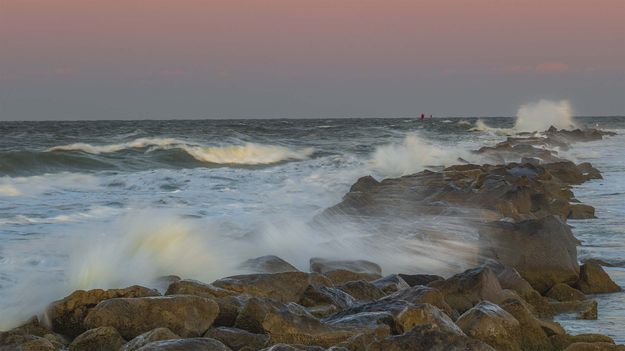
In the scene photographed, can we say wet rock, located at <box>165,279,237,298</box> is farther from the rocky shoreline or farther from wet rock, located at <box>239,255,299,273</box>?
wet rock, located at <box>239,255,299,273</box>

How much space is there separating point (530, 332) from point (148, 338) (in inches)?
76.2

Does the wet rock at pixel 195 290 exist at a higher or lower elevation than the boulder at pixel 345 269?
higher

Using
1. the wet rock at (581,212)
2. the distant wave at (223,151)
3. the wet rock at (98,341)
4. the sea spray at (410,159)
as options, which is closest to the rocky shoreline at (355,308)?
the wet rock at (98,341)

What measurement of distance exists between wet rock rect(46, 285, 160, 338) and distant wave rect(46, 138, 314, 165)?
55.8 feet

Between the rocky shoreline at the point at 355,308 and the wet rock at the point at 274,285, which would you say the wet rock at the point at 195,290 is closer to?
the rocky shoreline at the point at 355,308

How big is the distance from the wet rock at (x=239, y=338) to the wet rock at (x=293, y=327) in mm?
54

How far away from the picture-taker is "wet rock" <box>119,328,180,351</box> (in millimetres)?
3453

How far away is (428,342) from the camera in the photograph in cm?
323

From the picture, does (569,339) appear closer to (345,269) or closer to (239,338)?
(239,338)

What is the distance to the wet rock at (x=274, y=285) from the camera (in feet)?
15.3

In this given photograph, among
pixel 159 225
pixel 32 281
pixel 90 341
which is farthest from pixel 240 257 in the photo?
pixel 90 341

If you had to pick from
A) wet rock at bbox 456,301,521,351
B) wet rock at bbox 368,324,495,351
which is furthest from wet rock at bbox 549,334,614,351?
wet rock at bbox 368,324,495,351

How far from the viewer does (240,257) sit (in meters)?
6.59

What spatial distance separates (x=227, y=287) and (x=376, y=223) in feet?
12.6
